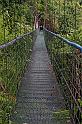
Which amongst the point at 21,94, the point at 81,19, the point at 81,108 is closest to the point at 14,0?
the point at 81,19

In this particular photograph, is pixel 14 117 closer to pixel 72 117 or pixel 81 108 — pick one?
pixel 72 117

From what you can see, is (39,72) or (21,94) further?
(39,72)

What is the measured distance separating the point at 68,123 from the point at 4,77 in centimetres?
64

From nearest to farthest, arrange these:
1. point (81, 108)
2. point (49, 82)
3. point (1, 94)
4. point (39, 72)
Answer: point (81, 108) → point (1, 94) → point (49, 82) → point (39, 72)

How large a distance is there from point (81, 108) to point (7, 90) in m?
0.88

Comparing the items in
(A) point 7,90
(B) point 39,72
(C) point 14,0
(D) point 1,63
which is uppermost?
(C) point 14,0

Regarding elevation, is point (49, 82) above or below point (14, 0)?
below

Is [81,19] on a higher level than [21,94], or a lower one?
higher

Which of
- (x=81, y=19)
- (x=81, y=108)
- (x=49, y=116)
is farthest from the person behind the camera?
(x=81, y=19)

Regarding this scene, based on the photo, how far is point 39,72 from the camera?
5656 mm

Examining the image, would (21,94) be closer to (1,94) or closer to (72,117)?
(1,94)

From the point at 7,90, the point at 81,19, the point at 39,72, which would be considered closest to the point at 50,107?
the point at 7,90

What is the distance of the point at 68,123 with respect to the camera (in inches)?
110

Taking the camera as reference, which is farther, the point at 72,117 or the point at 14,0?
the point at 14,0
